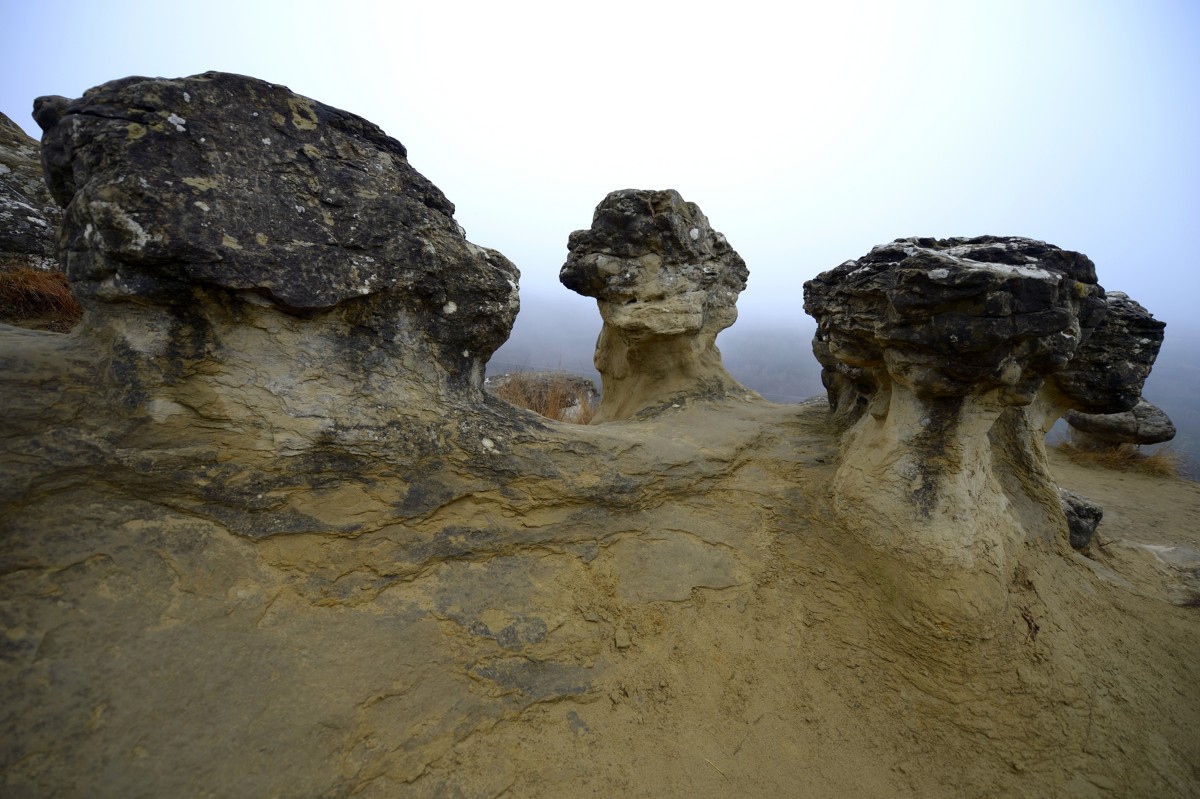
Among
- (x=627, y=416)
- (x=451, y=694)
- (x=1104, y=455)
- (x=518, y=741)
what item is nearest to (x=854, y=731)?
(x=518, y=741)

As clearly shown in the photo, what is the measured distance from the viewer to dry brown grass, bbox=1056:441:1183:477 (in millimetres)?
6887

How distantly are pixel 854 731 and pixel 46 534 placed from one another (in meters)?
2.81

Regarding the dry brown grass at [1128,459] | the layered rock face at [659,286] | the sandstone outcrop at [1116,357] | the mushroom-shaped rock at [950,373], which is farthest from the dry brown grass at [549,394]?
the dry brown grass at [1128,459]

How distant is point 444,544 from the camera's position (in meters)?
2.03

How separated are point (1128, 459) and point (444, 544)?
9.24 metres

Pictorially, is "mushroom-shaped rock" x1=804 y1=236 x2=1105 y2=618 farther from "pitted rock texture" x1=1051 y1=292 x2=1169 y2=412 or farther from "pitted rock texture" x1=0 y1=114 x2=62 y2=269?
"pitted rock texture" x1=0 y1=114 x2=62 y2=269

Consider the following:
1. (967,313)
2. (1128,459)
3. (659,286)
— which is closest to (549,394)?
(659,286)

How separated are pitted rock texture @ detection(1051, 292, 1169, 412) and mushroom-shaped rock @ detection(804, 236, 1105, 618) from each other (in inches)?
16.7

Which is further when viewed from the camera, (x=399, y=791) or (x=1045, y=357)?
(x=1045, y=357)

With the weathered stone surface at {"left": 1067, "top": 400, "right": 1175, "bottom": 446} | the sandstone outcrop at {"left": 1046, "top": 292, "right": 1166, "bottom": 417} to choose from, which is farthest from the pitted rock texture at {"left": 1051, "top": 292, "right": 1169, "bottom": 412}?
the weathered stone surface at {"left": 1067, "top": 400, "right": 1175, "bottom": 446}

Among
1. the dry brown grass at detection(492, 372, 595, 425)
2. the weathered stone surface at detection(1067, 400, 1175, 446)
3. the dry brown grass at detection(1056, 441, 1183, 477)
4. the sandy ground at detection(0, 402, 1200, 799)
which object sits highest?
the weathered stone surface at detection(1067, 400, 1175, 446)

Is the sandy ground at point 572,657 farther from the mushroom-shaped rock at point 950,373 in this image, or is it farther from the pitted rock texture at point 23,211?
the pitted rock texture at point 23,211

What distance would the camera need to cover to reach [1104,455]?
7.28 m

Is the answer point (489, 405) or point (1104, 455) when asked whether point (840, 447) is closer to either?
point (489, 405)
